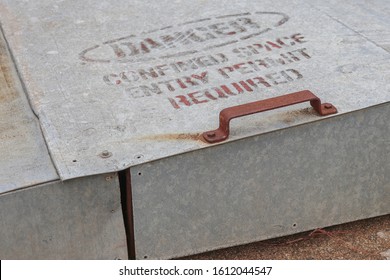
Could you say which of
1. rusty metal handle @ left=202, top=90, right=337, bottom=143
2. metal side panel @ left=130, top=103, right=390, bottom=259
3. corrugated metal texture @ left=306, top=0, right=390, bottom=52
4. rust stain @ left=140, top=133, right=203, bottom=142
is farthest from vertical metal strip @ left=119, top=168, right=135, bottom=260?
corrugated metal texture @ left=306, top=0, right=390, bottom=52

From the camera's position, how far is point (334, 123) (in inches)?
91.2

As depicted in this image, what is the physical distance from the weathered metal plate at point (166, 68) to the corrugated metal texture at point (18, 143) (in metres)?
0.04

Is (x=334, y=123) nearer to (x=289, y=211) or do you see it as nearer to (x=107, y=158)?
(x=289, y=211)

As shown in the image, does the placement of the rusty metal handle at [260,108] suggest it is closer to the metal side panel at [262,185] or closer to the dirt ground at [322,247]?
the metal side panel at [262,185]

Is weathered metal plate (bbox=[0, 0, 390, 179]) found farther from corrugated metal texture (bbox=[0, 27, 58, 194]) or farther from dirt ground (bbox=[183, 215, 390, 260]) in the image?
dirt ground (bbox=[183, 215, 390, 260])

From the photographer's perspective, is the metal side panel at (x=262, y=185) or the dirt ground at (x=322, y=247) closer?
the metal side panel at (x=262, y=185)

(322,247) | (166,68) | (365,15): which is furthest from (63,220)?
(365,15)

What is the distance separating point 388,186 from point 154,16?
1.15m

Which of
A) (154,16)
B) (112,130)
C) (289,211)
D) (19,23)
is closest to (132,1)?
(154,16)

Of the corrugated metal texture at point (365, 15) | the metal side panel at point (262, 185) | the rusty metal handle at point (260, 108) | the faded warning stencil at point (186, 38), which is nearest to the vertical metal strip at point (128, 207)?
the metal side panel at point (262, 185)

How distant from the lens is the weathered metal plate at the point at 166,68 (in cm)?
226

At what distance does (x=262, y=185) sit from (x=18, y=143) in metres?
0.75

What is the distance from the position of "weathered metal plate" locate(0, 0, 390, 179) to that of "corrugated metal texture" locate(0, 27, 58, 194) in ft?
0.13

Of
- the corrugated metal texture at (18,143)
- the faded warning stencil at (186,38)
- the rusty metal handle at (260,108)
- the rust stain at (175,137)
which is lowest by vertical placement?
the corrugated metal texture at (18,143)
